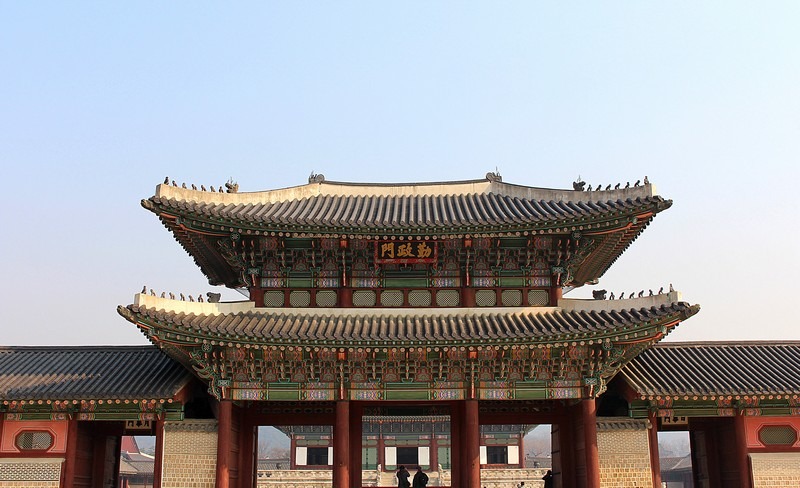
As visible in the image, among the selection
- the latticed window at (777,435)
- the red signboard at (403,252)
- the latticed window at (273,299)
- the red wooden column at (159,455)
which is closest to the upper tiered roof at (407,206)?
the red signboard at (403,252)

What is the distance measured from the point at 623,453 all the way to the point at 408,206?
10.7 m

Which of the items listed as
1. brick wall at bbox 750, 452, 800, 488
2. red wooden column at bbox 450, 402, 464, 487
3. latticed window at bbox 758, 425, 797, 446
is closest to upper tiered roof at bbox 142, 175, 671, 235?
red wooden column at bbox 450, 402, 464, 487

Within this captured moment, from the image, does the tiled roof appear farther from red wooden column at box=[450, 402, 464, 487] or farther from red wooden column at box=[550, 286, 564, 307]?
red wooden column at box=[450, 402, 464, 487]

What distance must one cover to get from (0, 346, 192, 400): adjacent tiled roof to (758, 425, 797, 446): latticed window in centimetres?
1722

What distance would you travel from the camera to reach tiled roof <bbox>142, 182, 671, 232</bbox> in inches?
847

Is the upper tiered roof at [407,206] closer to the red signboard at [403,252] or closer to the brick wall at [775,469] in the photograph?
the red signboard at [403,252]

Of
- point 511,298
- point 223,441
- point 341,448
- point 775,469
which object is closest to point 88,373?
point 223,441

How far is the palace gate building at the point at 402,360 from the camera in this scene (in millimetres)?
20797

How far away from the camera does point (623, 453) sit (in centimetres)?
2139

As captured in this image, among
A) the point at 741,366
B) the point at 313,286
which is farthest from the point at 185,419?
the point at 741,366

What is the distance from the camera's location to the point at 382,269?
75.9 ft

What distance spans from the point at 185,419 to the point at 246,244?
5.38 m

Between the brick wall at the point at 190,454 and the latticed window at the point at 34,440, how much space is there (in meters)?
3.78

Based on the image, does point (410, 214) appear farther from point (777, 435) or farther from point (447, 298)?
point (777, 435)
